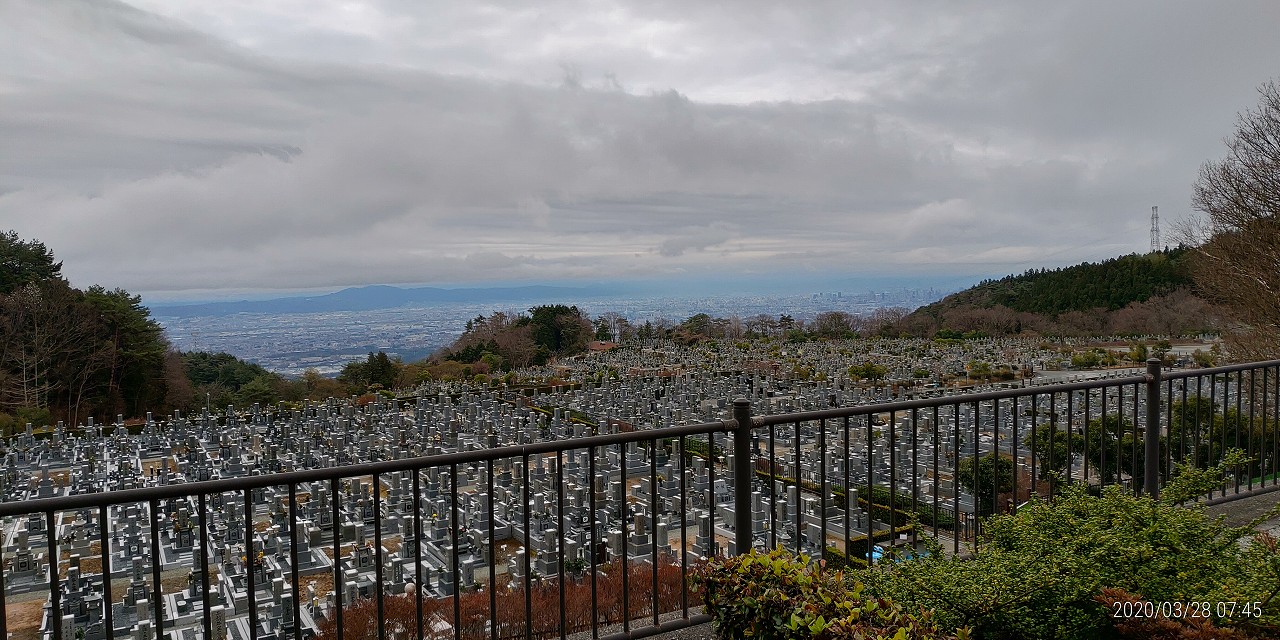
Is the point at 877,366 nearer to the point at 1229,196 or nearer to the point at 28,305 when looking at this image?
the point at 1229,196

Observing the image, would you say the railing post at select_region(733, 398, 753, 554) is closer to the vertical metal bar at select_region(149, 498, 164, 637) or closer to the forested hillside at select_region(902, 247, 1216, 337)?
the vertical metal bar at select_region(149, 498, 164, 637)

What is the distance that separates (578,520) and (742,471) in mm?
9925

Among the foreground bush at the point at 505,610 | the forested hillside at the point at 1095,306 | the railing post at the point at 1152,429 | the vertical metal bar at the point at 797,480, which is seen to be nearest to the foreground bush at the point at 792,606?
the vertical metal bar at the point at 797,480

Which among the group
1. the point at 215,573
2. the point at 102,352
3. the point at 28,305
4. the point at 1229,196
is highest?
the point at 1229,196

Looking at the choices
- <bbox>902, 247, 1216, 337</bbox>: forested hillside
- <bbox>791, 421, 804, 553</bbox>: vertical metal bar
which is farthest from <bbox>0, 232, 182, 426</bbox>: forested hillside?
<bbox>902, 247, 1216, 337</bbox>: forested hillside

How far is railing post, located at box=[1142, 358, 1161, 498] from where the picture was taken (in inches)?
176

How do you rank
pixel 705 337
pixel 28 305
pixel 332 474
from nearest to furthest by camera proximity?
pixel 332 474, pixel 28 305, pixel 705 337

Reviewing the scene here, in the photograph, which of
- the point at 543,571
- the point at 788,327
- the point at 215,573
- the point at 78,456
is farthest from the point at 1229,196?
the point at 788,327

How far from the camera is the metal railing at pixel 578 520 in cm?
338

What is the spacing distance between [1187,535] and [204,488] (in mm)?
3927

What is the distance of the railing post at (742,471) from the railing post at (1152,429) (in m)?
2.83

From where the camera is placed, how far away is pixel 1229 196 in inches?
707

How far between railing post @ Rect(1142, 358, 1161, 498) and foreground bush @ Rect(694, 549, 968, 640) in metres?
2.99

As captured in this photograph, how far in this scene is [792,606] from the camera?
7.46ft
